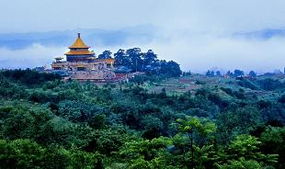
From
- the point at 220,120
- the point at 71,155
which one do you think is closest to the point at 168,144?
the point at 71,155

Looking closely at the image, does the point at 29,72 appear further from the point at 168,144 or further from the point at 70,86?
the point at 168,144

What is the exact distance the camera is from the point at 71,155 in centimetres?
2558

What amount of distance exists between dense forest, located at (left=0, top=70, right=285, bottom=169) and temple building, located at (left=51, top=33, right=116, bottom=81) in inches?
115

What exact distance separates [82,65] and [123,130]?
32.8m

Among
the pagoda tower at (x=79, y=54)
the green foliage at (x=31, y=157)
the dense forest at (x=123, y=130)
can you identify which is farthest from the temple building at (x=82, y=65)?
the green foliage at (x=31, y=157)

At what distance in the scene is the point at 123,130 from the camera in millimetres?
39062

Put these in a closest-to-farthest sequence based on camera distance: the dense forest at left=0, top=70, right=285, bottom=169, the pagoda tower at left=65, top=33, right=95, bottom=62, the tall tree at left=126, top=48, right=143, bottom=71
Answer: the dense forest at left=0, top=70, right=285, bottom=169
the pagoda tower at left=65, top=33, right=95, bottom=62
the tall tree at left=126, top=48, right=143, bottom=71

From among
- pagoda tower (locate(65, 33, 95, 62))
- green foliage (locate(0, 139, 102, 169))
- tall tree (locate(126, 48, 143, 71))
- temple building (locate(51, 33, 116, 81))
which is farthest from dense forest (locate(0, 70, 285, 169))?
tall tree (locate(126, 48, 143, 71))

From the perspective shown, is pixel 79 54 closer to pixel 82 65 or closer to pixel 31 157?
pixel 82 65

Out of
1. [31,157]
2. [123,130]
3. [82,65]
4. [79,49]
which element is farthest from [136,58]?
[31,157]

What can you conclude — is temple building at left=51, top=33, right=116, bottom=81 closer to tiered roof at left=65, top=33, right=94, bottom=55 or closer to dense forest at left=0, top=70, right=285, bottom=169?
tiered roof at left=65, top=33, right=94, bottom=55

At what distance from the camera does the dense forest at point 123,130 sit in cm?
2366

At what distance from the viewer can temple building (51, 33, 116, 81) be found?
227ft

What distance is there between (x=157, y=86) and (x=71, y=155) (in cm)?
5169
